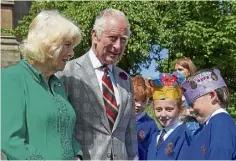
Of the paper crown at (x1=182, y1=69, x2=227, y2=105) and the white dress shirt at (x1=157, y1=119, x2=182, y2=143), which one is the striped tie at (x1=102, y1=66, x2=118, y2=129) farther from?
the white dress shirt at (x1=157, y1=119, x2=182, y2=143)

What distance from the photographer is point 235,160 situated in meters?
4.41

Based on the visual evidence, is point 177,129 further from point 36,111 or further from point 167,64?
point 167,64

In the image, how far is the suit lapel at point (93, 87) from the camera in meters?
4.61

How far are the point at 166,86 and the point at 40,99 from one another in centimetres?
199

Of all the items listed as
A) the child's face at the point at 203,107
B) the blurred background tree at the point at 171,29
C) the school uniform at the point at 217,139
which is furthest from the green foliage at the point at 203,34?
the school uniform at the point at 217,139

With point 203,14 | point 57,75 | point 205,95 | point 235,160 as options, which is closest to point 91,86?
point 57,75

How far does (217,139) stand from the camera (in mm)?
4441

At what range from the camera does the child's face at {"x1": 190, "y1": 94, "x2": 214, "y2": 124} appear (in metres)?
4.68

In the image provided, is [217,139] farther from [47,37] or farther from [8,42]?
[8,42]

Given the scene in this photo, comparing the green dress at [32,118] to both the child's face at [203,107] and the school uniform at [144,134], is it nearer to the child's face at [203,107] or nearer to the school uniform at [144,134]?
the child's face at [203,107]

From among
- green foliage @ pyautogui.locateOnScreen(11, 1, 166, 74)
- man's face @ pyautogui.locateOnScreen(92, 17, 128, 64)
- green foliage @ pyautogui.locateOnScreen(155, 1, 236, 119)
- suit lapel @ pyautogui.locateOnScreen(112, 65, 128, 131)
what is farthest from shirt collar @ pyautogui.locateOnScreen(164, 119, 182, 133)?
green foliage @ pyautogui.locateOnScreen(155, 1, 236, 119)

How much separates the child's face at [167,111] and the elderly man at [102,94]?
72 centimetres

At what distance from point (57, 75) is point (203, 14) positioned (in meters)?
22.3

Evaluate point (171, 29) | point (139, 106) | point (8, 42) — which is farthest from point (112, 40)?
point (171, 29)
